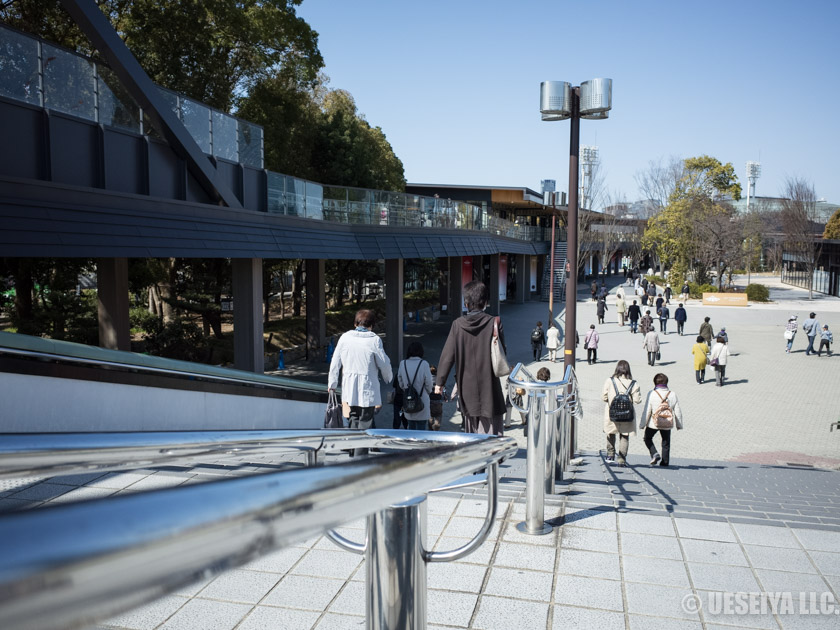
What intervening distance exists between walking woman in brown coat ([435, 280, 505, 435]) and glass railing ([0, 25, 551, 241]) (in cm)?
752

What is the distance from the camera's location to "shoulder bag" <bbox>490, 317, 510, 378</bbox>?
5.82 m

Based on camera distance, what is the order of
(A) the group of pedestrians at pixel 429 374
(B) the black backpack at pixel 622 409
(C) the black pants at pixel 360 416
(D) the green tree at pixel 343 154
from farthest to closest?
1. (D) the green tree at pixel 343 154
2. (B) the black backpack at pixel 622 409
3. (C) the black pants at pixel 360 416
4. (A) the group of pedestrians at pixel 429 374

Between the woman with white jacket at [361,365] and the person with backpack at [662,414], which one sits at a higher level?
the woman with white jacket at [361,365]

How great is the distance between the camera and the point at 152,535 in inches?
26.7

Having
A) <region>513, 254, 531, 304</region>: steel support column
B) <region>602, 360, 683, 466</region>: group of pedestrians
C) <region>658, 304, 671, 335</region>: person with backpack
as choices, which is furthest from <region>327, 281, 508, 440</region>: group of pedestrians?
<region>513, 254, 531, 304</region>: steel support column

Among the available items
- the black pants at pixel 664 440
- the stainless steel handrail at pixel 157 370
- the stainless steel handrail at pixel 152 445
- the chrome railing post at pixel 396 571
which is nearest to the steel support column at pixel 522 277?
the black pants at pixel 664 440

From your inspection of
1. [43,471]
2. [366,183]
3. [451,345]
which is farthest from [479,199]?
[43,471]

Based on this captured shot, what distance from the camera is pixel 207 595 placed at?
3613mm

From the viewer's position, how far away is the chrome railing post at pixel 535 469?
471 centimetres

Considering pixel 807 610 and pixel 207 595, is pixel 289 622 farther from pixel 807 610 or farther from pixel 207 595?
pixel 807 610

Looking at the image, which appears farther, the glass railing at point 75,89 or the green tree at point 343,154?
the green tree at point 343,154

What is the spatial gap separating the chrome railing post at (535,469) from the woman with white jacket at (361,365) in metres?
2.37

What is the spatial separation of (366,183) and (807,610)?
33.2m

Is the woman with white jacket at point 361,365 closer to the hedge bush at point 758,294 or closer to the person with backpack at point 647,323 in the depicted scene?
the person with backpack at point 647,323
